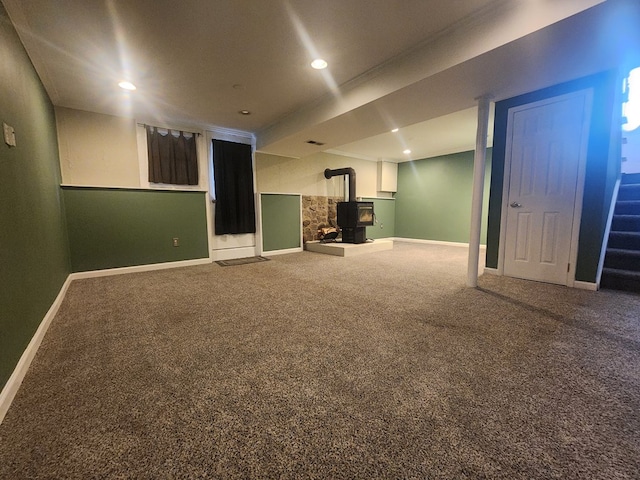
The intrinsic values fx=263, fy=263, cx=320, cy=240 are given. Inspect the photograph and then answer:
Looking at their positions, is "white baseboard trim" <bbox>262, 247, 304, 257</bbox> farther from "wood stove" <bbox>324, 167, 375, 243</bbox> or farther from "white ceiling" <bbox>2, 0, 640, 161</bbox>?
"white ceiling" <bbox>2, 0, 640, 161</bbox>

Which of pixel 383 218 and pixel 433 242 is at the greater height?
pixel 383 218

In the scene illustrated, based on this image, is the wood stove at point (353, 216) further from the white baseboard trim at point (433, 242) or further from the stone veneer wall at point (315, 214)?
the white baseboard trim at point (433, 242)

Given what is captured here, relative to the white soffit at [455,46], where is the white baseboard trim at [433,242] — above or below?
below

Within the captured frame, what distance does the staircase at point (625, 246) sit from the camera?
2693 millimetres

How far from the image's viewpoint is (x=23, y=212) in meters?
1.74

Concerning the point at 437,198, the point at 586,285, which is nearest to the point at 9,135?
the point at 586,285

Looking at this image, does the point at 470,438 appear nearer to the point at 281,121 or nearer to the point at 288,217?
the point at 281,121

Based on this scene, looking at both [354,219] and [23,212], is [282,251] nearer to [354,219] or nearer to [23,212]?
[354,219]

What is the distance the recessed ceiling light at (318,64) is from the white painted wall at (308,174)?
2608 millimetres

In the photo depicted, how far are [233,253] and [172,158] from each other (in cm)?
183

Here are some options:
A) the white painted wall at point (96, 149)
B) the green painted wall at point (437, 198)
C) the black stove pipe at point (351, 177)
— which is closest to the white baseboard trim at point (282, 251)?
the black stove pipe at point (351, 177)

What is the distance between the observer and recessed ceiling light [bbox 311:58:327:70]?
2462 mm

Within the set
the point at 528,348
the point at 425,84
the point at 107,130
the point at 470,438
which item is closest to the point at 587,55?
the point at 425,84

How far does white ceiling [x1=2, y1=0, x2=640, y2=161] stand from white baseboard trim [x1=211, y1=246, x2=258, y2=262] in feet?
7.65
